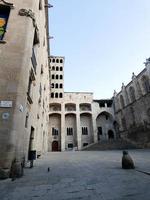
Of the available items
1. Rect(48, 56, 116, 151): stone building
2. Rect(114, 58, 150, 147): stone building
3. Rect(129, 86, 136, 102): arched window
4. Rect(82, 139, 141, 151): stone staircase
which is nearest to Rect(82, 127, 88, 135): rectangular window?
Rect(48, 56, 116, 151): stone building

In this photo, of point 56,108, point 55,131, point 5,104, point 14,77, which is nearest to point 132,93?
point 56,108

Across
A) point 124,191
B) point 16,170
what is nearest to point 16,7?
point 16,170

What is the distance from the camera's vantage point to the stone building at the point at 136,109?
28.7 meters

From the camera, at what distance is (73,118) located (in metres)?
41.2

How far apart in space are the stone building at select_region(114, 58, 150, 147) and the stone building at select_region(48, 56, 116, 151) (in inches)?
181

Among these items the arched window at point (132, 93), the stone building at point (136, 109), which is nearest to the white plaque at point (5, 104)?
the stone building at point (136, 109)

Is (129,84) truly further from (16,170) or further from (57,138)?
(16,170)

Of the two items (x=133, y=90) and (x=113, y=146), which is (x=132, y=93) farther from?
(x=113, y=146)

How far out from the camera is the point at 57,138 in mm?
38375

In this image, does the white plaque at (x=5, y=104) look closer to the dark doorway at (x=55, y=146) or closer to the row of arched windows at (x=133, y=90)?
the row of arched windows at (x=133, y=90)

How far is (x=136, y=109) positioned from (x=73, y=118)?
1744 cm

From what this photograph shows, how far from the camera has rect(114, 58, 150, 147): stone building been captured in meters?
28.7

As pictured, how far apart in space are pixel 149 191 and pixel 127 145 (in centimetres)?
3011

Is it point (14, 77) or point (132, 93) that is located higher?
point (132, 93)
